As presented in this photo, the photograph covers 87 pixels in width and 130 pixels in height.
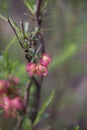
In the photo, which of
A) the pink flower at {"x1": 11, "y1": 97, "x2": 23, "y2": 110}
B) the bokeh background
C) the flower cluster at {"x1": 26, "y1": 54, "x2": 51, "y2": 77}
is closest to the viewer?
the flower cluster at {"x1": 26, "y1": 54, "x2": 51, "y2": 77}

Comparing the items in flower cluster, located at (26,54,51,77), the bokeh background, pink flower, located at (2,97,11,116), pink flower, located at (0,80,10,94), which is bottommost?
the bokeh background

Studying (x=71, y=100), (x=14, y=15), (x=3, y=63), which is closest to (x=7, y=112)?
(x=3, y=63)

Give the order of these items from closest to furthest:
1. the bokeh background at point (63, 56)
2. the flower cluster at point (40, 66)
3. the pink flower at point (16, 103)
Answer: the flower cluster at point (40, 66) → the pink flower at point (16, 103) → the bokeh background at point (63, 56)

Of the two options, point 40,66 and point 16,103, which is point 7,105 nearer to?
point 16,103

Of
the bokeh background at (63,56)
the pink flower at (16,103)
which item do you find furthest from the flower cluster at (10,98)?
the bokeh background at (63,56)

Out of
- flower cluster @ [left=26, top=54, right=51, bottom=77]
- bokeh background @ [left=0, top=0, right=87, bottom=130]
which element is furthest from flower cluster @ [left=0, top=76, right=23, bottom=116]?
bokeh background @ [left=0, top=0, right=87, bottom=130]

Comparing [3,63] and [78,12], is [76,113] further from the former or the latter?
[3,63]

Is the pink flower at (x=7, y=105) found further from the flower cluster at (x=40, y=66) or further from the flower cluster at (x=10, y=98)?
the flower cluster at (x=40, y=66)

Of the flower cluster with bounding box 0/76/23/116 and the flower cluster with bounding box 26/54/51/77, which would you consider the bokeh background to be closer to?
the flower cluster with bounding box 0/76/23/116

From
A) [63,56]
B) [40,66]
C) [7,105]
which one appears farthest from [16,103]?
[63,56]
